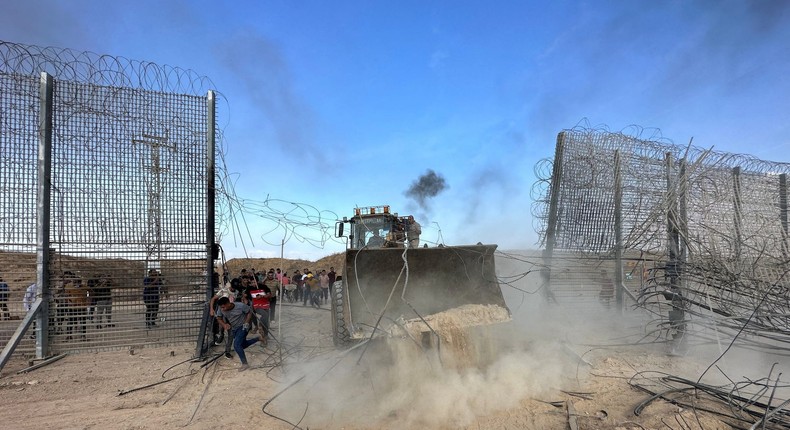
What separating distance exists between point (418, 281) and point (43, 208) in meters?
6.48

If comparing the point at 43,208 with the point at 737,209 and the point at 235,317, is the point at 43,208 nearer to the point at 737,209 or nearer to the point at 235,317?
the point at 235,317

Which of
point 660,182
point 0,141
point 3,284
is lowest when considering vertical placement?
point 3,284

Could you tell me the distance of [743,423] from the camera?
4.18 metres

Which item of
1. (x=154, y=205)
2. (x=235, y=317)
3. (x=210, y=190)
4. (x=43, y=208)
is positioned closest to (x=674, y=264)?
(x=235, y=317)

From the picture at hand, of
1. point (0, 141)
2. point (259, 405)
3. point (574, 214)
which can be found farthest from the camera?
point (574, 214)

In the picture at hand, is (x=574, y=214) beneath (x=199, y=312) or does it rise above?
above

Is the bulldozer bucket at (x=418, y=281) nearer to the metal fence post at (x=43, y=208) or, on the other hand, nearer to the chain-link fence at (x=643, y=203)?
the chain-link fence at (x=643, y=203)

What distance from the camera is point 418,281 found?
24.4 feet

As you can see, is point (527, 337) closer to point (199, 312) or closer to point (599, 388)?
point (599, 388)

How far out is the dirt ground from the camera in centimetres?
460

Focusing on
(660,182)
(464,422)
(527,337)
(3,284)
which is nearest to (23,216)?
(3,284)

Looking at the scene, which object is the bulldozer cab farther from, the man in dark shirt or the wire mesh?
the wire mesh

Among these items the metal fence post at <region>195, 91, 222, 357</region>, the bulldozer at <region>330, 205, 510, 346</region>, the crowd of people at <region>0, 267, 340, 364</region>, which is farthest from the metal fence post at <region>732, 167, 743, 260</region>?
the metal fence post at <region>195, 91, 222, 357</region>

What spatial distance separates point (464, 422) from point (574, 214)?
18.4 ft
